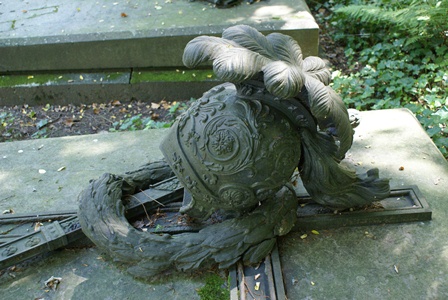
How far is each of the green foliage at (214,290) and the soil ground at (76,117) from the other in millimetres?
2596

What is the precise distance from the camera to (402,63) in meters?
4.77

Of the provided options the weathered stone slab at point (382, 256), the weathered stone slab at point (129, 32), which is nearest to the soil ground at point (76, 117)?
the weathered stone slab at point (129, 32)

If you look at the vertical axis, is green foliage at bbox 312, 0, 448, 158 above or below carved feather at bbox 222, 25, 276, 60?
below

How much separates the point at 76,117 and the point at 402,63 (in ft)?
12.0

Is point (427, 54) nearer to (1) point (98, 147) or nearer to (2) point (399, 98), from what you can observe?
(2) point (399, 98)

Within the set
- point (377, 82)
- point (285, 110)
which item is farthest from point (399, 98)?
point (285, 110)

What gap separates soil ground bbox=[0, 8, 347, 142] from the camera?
485 centimetres

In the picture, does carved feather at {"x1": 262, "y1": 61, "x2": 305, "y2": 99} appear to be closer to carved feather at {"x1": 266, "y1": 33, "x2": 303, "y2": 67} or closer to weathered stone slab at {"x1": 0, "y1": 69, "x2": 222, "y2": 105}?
carved feather at {"x1": 266, "y1": 33, "x2": 303, "y2": 67}

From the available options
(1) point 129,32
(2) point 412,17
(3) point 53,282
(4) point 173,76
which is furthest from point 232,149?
(2) point 412,17

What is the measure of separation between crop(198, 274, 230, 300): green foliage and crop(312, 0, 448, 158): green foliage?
2323 millimetres

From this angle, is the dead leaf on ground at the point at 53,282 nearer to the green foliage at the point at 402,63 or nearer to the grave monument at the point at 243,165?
the grave monument at the point at 243,165

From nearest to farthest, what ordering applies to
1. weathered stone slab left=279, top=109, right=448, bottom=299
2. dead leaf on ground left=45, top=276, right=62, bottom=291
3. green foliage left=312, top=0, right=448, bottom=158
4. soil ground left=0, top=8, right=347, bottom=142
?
weathered stone slab left=279, top=109, right=448, bottom=299 → dead leaf on ground left=45, top=276, right=62, bottom=291 → green foliage left=312, top=0, right=448, bottom=158 → soil ground left=0, top=8, right=347, bottom=142

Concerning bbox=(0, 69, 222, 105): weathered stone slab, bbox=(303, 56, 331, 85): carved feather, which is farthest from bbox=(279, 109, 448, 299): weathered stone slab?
bbox=(0, 69, 222, 105): weathered stone slab

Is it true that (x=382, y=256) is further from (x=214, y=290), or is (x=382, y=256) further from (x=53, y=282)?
(x=53, y=282)
